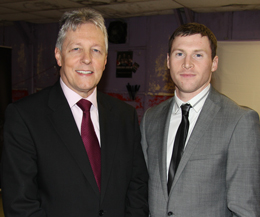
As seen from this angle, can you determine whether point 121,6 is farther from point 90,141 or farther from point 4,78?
point 90,141

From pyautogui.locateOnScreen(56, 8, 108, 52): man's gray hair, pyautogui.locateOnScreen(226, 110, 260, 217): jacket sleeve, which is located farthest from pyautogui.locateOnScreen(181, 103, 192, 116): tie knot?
pyautogui.locateOnScreen(56, 8, 108, 52): man's gray hair

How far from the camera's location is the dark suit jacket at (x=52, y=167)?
4.46 ft

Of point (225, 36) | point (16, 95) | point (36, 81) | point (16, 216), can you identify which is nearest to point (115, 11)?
point (225, 36)

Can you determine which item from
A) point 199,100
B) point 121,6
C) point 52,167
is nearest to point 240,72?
point 121,6

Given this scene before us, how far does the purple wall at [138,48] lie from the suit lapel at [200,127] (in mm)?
3706

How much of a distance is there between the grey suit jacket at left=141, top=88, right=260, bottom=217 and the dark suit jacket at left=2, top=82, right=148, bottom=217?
30 cm

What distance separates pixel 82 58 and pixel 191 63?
652 mm

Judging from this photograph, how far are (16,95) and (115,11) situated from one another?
12.1 feet

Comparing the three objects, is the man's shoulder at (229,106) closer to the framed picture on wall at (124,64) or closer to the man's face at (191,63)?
the man's face at (191,63)

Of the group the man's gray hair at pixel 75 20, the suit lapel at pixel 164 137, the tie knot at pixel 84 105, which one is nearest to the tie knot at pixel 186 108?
Result: the suit lapel at pixel 164 137

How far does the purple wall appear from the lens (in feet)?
16.1

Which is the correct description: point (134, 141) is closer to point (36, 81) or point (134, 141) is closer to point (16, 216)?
point (16, 216)

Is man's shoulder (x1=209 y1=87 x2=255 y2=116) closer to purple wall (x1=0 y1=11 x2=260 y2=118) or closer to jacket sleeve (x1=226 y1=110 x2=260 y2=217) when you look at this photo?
jacket sleeve (x1=226 y1=110 x2=260 y2=217)

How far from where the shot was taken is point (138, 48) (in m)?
5.68
